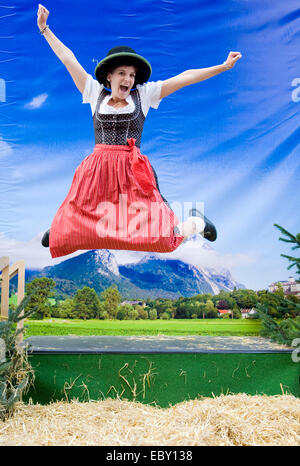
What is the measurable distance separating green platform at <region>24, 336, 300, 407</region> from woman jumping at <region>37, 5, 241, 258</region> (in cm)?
55

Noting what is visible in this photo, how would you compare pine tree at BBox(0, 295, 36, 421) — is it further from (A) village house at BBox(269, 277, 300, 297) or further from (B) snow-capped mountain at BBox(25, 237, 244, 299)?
(A) village house at BBox(269, 277, 300, 297)

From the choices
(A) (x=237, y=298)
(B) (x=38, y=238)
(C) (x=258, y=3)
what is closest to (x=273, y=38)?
Answer: (C) (x=258, y=3)

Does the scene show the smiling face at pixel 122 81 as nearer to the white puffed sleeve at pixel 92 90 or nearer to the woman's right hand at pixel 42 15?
the white puffed sleeve at pixel 92 90

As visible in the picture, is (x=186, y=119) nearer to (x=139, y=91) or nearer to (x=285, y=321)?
(x=139, y=91)

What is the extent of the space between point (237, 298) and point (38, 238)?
1.45 metres

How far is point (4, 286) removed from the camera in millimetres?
2230

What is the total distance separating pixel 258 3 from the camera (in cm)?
276

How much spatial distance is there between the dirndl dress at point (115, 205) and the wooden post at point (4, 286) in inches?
14.7

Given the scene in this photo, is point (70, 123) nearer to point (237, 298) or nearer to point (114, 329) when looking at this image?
point (114, 329)

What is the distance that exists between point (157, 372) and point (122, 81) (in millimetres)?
1505

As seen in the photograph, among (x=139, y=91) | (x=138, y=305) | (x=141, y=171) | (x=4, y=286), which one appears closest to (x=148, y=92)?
(x=139, y=91)

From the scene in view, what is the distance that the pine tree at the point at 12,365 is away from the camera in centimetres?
190

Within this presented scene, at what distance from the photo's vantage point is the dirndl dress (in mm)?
2029

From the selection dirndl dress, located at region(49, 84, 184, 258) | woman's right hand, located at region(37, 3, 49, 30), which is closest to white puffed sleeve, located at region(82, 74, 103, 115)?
dirndl dress, located at region(49, 84, 184, 258)
